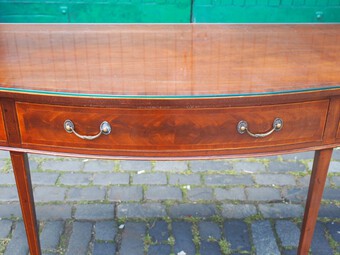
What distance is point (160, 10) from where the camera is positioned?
3.20 metres

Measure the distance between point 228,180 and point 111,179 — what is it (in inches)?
29.5

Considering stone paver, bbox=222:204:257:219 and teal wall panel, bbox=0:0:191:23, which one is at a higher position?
teal wall panel, bbox=0:0:191:23

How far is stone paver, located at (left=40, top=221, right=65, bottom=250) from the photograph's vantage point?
2.07 m

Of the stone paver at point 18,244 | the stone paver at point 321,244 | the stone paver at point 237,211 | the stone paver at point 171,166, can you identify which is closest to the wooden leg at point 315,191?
the stone paver at point 321,244

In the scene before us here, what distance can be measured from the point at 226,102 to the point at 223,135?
0.49 feet

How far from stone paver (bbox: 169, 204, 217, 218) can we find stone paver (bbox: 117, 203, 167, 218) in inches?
2.3

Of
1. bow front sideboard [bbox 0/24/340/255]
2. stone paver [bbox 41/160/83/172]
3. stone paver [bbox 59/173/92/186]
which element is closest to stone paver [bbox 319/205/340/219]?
bow front sideboard [bbox 0/24/340/255]

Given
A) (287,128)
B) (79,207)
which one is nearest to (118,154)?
(287,128)

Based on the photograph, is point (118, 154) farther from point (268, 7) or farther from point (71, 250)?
point (268, 7)

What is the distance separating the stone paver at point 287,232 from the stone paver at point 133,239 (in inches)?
28.6

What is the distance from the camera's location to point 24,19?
324 centimetres

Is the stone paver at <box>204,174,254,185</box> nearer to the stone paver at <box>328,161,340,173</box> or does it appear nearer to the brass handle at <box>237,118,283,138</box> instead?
the stone paver at <box>328,161,340,173</box>

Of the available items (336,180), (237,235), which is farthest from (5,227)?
(336,180)

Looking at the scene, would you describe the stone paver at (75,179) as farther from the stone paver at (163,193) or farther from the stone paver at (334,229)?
the stone paver at (334,229)
